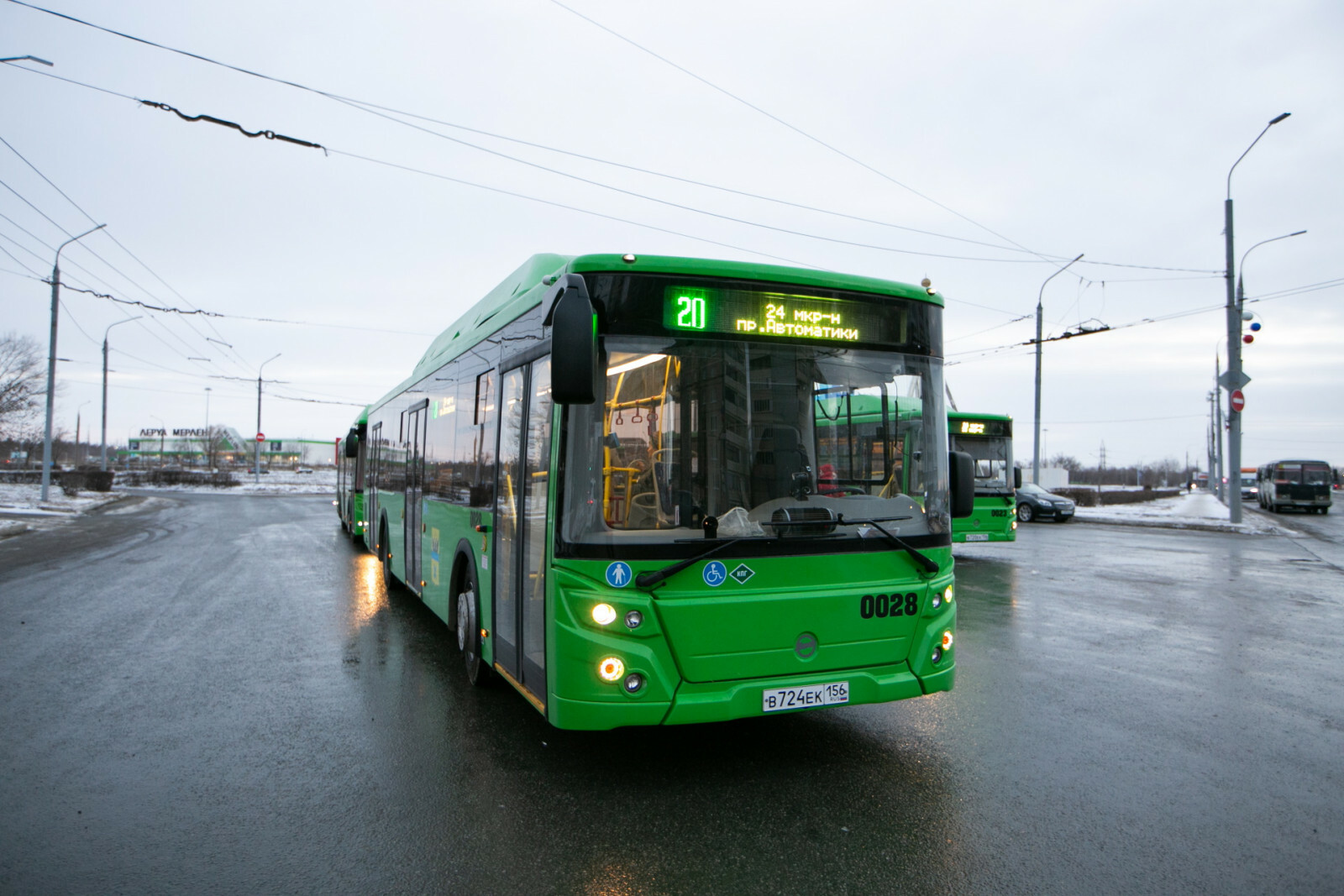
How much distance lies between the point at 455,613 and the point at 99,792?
286cm

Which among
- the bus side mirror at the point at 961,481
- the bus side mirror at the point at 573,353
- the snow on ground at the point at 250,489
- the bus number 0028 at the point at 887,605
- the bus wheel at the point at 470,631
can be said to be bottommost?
the snow on ground at the point at 250,489

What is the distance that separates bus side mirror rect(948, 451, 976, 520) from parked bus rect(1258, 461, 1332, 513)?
133 ft

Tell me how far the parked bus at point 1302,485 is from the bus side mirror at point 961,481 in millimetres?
40556

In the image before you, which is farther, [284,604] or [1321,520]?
[1321,520]

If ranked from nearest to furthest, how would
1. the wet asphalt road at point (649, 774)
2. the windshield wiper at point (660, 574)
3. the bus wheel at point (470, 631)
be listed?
the wet asphalt road at point (649, 774)
the windshield wiper at point (660, 574)
the bus wheel at point (470, 631)

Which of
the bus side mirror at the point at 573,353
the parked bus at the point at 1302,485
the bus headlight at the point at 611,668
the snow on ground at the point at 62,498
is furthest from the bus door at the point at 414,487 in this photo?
the parked bus at the point at 1302,485

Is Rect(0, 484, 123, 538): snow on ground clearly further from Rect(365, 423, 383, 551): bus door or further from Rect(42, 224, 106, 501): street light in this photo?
Rect(365, 423, 383, 551): bus door

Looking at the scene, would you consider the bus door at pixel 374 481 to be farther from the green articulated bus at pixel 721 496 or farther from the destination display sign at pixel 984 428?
the destination display sign at pixel 984 428

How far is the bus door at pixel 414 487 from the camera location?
8.72m

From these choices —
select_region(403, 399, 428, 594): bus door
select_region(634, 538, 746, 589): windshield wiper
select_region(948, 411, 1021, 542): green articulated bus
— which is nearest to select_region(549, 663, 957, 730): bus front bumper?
select_region(634, 538, 746, 589): windshield wiper

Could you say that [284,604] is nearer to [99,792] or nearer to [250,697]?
[250,697]

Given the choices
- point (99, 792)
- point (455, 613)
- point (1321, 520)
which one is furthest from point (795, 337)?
point (1321, 520)

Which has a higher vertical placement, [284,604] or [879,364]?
[879,364]

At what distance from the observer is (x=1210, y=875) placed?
136 inches
